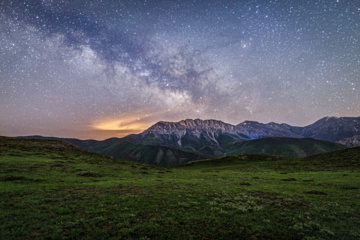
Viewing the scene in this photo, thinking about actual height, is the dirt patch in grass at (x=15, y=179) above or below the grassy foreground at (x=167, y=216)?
above

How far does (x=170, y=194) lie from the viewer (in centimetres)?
2198

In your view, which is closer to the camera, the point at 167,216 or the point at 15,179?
the point at 167,216

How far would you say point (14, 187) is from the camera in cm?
2131

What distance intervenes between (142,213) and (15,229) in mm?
9060

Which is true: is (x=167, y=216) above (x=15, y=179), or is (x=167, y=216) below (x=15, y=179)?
below

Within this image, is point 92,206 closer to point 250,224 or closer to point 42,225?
point 42,225

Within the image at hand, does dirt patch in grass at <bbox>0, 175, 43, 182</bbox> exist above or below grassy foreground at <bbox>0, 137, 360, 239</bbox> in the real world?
above

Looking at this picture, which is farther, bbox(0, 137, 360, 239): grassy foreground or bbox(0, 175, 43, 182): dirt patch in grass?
bbox(0, 175, 43, 182): dirt patch in grass

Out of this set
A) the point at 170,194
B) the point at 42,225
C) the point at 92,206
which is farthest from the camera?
the point at 170,194

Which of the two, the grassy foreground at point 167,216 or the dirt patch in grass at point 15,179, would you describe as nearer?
the grassy foreground at point 167,216

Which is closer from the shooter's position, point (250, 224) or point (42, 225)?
point (42, 225)

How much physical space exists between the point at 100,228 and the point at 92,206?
5204mm

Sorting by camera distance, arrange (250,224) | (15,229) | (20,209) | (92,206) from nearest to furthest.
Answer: (15,229) < (250,224) < (20,209) < (92,206)

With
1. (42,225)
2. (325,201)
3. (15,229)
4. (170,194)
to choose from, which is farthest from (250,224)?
(15,229)
